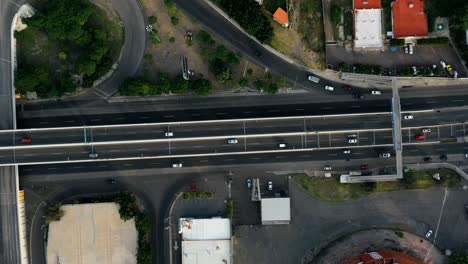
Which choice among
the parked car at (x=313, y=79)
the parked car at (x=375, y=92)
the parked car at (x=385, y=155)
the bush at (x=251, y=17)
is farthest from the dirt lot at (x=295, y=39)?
the parked car at (x=385, y=155)

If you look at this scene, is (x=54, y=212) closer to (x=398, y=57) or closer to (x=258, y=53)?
(x=258, y=53)

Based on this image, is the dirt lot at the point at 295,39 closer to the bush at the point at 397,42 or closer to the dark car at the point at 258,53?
the dark car at the point at 258,53

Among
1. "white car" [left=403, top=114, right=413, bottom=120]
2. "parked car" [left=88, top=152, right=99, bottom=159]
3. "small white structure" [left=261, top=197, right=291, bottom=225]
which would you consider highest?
"white car" [left=403, top=114, right=413, bottom=120]

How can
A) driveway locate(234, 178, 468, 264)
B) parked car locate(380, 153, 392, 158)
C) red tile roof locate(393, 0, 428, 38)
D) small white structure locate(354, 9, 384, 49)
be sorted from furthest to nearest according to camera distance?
1. parked car locate(380, 153, 392, 158)
2. driveway locate(234, 178, 468, 264)
3. small white structure locate(354, 9, 384, 49)
4. red tile roof locate(393, 0, 428, 38)

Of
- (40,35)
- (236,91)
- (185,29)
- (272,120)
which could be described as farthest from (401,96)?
(40,35)

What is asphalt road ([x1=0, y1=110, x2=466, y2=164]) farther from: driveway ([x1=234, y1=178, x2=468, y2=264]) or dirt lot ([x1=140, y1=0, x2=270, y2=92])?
driveway ([x1=234, y1=178, x2=468, y2=264])

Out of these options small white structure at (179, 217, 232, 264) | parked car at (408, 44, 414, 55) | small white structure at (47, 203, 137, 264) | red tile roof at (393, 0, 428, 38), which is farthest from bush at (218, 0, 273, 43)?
small white structure at (47, 203, 137, 264)
